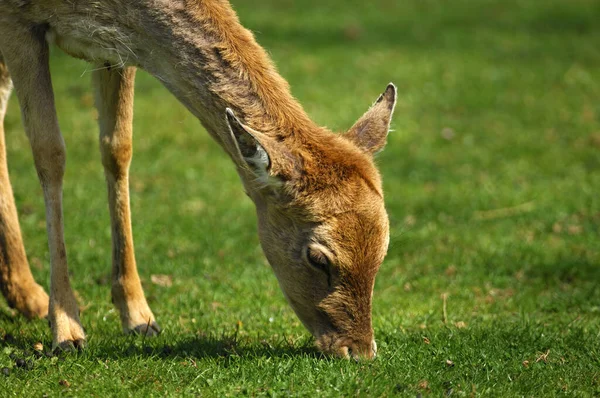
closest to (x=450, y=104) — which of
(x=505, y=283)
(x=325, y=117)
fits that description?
(x=325, y=117)

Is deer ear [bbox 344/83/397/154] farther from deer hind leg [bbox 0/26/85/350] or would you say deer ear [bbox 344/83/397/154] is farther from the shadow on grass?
deer hind leg [bbox 0/26/85/350]

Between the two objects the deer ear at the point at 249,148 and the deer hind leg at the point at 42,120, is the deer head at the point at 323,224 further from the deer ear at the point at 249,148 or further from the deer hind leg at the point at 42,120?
the deer hind leg at the point at 42,120

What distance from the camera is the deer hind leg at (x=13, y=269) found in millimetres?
6841

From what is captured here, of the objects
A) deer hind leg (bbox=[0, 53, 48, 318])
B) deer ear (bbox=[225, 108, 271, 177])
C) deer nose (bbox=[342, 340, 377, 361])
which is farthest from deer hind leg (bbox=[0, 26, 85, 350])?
deer nose (bbox=[342, 340, 377, 361])

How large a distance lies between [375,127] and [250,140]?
1.10 metres

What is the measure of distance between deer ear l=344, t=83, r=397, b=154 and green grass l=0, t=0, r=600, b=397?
1.05m

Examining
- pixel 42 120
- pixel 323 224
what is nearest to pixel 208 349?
pixel 323 224

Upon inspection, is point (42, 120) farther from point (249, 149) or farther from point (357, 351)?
point (357, 351)

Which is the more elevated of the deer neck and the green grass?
the deer neck

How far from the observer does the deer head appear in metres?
5.42

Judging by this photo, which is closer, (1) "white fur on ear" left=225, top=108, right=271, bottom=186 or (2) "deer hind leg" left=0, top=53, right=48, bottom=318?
(1) "white fur on ear" left=225, top=108, right=271, bottom=186

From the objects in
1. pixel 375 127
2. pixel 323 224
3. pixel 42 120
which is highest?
pixel 42 120

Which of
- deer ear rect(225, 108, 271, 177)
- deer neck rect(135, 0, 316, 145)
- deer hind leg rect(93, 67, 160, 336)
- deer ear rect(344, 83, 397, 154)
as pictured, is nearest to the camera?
deer ear rect(225, 108, 271, 177)

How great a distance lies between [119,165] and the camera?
6848mm
